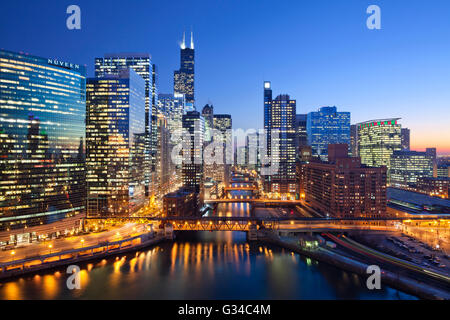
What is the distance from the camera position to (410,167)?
502 ft

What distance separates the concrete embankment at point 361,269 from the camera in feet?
113

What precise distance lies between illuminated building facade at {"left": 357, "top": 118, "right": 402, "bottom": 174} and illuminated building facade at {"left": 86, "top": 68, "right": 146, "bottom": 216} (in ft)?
485

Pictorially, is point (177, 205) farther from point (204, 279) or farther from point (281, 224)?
point (204, 279)

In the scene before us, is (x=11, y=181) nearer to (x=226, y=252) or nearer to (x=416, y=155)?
(x=226, y=252)

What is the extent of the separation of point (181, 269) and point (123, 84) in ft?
183

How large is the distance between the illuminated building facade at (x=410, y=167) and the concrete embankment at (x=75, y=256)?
139488mm

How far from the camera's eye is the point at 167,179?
136 meters

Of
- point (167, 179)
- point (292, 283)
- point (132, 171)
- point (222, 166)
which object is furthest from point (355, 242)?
point (222, 166)

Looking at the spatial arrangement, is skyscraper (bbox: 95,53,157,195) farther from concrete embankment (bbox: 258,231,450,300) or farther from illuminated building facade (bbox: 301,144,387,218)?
illuminated building facade (bbox: 301,144,387,218)

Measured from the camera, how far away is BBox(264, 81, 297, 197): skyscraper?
119625 mm

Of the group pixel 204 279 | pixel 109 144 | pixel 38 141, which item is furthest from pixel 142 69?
pixel 204 279

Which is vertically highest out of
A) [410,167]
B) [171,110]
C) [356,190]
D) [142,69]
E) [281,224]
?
[142,69]

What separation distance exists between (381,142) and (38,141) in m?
182

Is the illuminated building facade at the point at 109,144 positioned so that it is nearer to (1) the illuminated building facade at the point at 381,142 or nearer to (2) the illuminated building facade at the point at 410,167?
(2) the illuminated building facade at the point at 410,167
